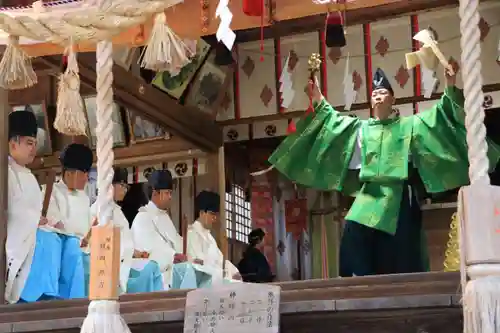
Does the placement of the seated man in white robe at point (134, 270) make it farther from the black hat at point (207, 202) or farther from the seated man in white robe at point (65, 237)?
the black hat at point (207, 202)

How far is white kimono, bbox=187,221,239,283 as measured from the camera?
18.9 ft

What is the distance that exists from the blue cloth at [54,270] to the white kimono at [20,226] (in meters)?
0.07

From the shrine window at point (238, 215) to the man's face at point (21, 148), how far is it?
348 cm

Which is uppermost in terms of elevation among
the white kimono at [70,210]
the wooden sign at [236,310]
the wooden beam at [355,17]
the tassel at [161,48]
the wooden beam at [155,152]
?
the wooden beam at [355,17]

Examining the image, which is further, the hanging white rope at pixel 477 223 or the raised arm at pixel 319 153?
the raised arm at pixel 319 153

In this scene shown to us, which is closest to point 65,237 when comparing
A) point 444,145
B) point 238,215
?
point 444,145

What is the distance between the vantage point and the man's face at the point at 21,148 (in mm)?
3898

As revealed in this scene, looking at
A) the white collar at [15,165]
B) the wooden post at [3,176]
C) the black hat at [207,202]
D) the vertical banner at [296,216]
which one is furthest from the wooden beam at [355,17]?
the wooden post at [3,176]

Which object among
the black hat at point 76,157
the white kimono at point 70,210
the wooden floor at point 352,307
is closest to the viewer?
the wooden floor at point 352,307

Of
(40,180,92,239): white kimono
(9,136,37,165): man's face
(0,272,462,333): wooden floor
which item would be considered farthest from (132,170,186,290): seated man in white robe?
(0,272,462,333): wooden floor

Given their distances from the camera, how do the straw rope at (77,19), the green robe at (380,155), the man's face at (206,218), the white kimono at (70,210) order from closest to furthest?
the straw rope at (77,19)
the green robe at (380,155)
the white kimono at (70,210)
the man's face at (206,218)

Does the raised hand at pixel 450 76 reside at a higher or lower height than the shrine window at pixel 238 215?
lower

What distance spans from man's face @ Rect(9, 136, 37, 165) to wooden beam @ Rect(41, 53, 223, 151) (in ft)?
4.83

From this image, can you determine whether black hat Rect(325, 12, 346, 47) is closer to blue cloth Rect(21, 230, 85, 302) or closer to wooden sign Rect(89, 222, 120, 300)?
blue cloth Rect(21, 230, 85, 302)
